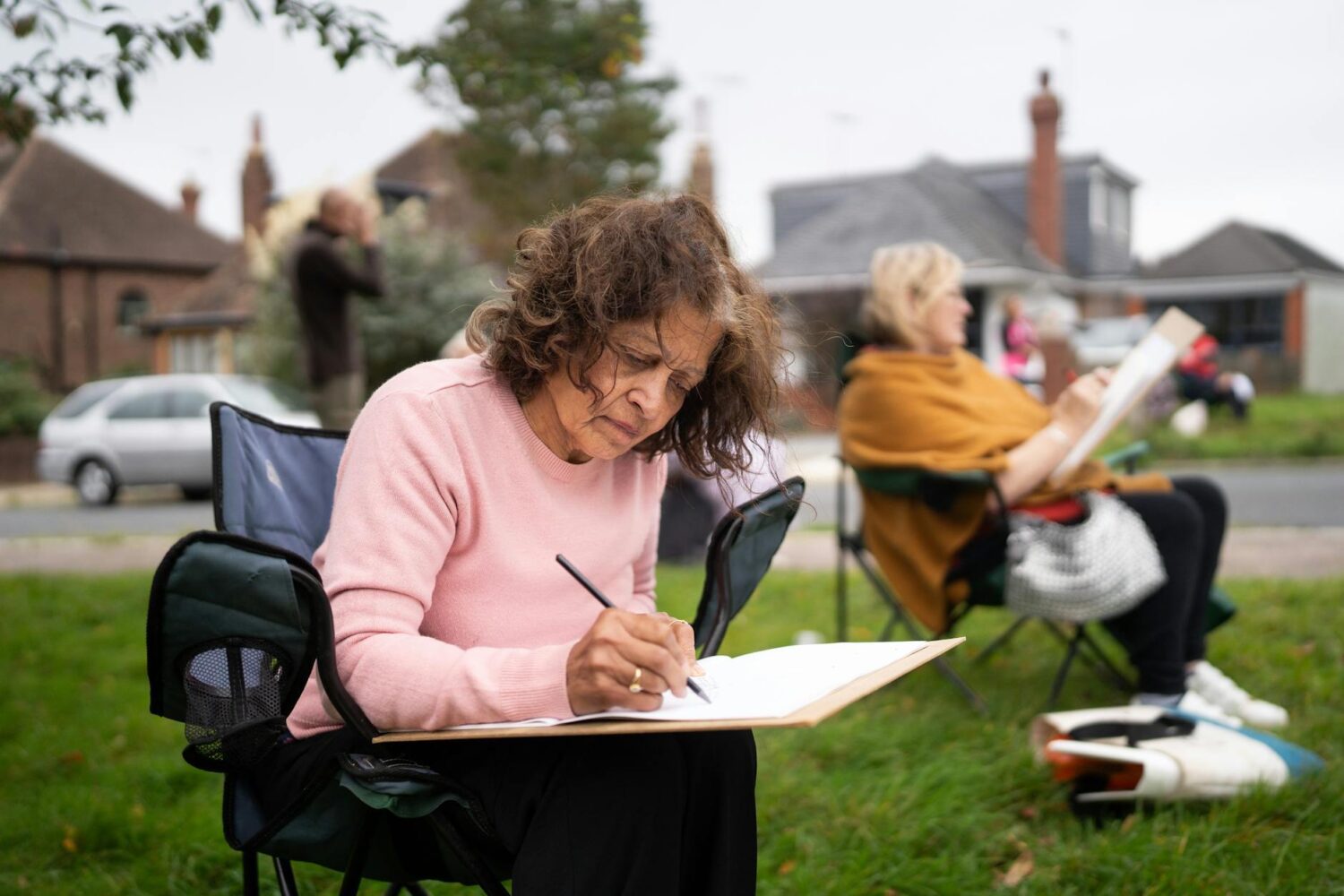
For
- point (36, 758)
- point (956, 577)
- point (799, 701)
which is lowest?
point (36, 758)

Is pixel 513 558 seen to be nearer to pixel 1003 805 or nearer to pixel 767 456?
pixel 767 456

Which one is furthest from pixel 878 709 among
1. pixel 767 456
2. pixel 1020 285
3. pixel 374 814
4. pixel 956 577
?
pixel 1020 285

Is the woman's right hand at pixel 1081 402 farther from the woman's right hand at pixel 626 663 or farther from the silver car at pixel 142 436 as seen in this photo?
the silver car at pixel 142 436

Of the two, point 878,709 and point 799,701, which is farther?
point 878,709

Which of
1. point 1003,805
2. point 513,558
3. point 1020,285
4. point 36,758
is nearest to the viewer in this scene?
point 513,558

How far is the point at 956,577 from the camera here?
3551mm

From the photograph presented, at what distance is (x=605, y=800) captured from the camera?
1471mm

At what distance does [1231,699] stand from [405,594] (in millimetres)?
2638

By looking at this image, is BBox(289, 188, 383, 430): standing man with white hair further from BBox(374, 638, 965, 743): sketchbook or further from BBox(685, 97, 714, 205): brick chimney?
BBox(685, 97, 714, 205): brick chimney

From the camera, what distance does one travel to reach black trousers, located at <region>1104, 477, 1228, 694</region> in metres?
3.23

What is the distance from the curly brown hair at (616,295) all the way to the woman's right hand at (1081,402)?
176cm

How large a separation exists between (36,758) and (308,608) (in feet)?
8.11

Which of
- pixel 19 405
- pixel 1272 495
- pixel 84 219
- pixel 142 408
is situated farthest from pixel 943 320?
pixel 84 219

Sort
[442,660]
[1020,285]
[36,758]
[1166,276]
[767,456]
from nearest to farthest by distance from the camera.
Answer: [442,660] < [767,456] < [36,758] < [1020,285] < [1166,276]
